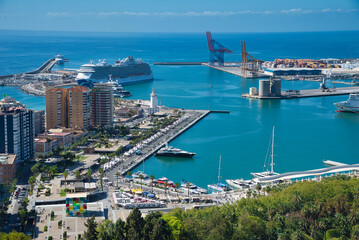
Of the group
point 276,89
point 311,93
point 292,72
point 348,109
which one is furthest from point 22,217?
point 292,72

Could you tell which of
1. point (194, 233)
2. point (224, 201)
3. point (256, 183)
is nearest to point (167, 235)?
point (194, 233)

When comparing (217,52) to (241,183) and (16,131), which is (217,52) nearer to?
(16,131)

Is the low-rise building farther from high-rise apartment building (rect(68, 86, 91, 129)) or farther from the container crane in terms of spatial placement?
the container crane

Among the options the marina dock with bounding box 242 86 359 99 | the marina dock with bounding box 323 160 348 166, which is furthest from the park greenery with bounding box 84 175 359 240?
the marina dock with bounding box 242 86 359 99

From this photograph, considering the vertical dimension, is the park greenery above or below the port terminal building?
below

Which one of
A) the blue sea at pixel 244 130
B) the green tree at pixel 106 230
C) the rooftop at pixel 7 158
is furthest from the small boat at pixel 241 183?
the rooftop at pixel 7 158

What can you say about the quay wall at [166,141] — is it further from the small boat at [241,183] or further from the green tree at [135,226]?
the green tree at [135,226]
